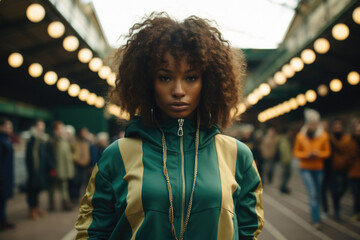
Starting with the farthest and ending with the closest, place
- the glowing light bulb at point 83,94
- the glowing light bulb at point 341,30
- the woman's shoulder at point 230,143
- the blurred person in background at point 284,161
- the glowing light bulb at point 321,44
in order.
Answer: the glowing light bulb at point 83,94 < the blurred person in background at point 284,161 < the glowing light bulb at point 321,44 < the glowing light bulb at point 341,30 < the woman's shoulder at point 230,143

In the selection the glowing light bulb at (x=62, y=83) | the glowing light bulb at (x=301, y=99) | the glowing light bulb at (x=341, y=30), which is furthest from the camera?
the glowing light bulb at (x=301, y=99)

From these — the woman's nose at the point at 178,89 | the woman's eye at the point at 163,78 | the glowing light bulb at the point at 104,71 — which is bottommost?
the woman's nose at the point at 178,89

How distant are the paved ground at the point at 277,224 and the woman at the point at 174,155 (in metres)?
3.01

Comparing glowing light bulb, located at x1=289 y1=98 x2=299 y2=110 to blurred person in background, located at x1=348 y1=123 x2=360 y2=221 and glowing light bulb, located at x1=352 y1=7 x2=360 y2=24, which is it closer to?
blurred person in background, located at x1=348 y1=123 x2=360 y2=221

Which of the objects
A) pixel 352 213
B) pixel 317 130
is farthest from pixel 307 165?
pixel 352 213

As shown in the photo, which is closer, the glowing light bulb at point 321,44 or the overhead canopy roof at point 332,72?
the overhead canopy roof at point 332,72

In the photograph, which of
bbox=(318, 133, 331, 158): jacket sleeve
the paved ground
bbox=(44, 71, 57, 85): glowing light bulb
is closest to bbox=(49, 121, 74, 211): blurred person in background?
the paved ground

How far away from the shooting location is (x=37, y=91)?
1296cm

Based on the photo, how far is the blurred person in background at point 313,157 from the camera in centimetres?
591

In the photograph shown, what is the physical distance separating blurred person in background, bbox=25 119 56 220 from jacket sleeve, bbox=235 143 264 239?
628cm

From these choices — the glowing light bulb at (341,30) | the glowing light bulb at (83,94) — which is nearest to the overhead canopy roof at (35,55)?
the glowing light bulb at (83,94)

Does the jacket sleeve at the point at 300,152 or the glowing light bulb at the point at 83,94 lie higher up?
the glowing light bulb at the point at 83,94

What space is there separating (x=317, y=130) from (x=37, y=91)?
420 inches

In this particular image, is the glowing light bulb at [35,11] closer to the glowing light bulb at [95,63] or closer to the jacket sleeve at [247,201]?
the glowing light bulb at [95,63]
